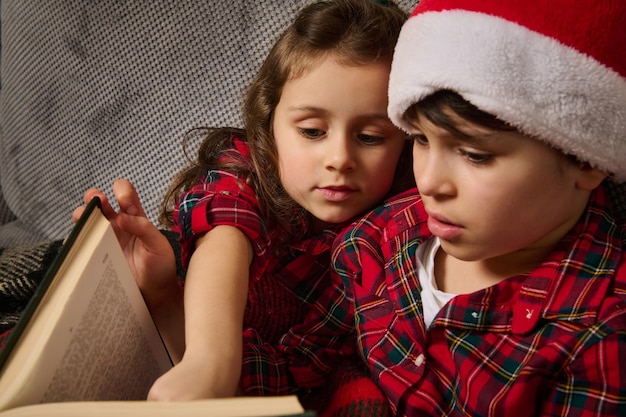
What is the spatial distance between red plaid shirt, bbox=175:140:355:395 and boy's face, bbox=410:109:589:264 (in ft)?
0.95

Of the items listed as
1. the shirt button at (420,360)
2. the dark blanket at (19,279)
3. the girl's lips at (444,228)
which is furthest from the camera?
the dark blanket at (19,279)

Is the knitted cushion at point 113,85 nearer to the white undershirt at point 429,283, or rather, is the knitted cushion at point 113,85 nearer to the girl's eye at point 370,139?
the girl's eye at point 370,139

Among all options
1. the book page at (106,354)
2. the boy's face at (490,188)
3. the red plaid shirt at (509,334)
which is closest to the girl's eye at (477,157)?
the boy's face at (490,188)

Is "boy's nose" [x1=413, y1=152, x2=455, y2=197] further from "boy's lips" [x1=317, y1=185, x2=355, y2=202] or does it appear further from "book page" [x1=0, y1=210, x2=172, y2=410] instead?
"book page" [x1=0, y1=210, x2=172, y2=410]

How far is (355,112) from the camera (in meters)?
0.78

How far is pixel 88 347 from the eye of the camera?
0.58 metres

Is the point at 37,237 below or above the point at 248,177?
below

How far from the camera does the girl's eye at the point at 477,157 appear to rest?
Answer: 597 mm

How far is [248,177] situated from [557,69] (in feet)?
1.61

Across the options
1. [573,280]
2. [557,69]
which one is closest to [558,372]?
[573,280]

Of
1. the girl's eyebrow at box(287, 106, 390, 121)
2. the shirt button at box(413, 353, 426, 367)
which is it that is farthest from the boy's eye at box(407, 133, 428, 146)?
the shirt button at box(413, 353, 426, 367)

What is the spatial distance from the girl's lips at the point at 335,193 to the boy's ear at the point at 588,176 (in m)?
0.30

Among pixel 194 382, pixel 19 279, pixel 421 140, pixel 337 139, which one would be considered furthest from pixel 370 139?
pixel 19 279

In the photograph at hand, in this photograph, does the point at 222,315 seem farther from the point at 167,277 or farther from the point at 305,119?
the point at 305,119
